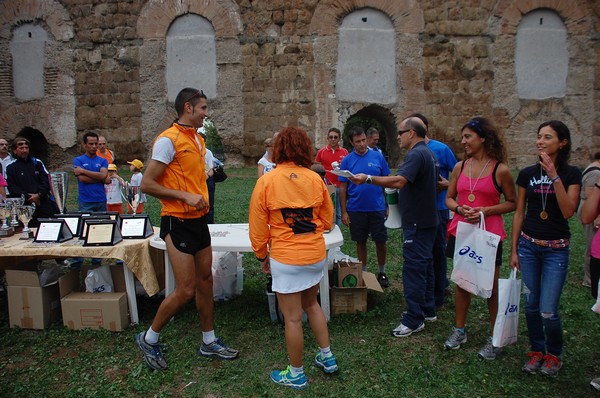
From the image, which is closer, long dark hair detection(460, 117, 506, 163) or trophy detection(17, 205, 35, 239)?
long dark hair detection(460, 117, 506, 163)

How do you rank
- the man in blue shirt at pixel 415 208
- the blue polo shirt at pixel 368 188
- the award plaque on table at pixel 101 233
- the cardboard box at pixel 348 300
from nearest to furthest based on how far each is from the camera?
the man in blue shirt at pixel 415 208, the award plaque on table at pixel 101 233, the cardboard box at pixel 348 300, the blue polo shirt at pixel 368 188

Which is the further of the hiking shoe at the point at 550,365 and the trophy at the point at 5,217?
the trophy at the point at 5,217

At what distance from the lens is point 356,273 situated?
4418 mm

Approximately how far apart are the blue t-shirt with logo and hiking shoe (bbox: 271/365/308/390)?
13.3 ft

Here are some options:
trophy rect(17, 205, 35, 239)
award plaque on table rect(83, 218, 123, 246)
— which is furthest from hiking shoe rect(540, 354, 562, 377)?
trophy rect(17, 205, 35, 239)

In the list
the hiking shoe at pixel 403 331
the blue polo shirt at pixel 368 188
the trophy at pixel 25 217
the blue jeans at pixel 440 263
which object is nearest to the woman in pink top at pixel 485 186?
the hiking shoe at pixel 403 331

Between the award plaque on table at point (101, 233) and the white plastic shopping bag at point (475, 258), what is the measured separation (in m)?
2.88

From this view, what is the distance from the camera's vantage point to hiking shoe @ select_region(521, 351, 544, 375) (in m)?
3.29

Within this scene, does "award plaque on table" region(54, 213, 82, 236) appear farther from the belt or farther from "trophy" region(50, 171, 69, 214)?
the belt

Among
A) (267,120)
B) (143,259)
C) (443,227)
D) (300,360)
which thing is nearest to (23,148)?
(143,259)

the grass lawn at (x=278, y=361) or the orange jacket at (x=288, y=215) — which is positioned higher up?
the orange jacket at (x=288, y=215)

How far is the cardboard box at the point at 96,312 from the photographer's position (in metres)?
4.10

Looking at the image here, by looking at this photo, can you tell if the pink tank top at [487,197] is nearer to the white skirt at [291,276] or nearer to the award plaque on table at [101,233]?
the white skirt at [291,276]

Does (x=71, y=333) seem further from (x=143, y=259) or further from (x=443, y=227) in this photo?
(x=443, y=227)
